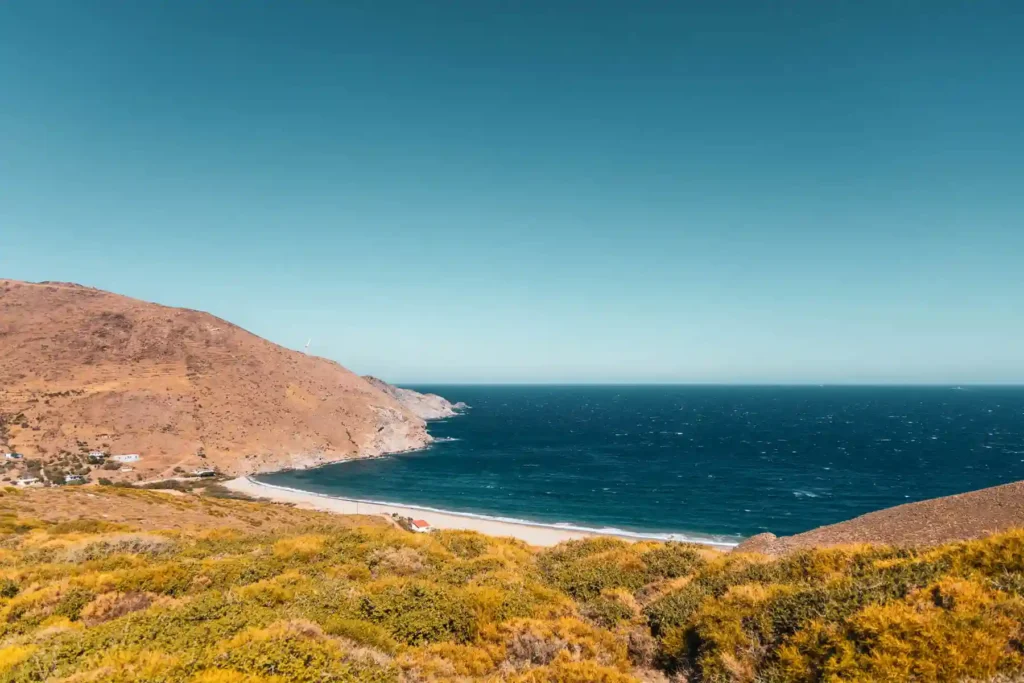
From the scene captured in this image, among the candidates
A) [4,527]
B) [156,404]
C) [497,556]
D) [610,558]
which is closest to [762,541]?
[610,558]

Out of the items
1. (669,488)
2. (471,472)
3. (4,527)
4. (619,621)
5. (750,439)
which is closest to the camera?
(619,621)

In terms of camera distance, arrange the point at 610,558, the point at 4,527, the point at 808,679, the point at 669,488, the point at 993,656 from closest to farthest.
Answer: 1. the point at 993,656
2. the point at 808,679
3. the point at 610,558
4. the point at 4,527
5. the point at 669,488

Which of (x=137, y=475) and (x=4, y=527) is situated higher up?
(x=4, y=527)

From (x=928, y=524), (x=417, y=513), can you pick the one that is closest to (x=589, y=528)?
(x=417, y=513)

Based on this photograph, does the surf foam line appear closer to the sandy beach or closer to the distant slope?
the sandy beach

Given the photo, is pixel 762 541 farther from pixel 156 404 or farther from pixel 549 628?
pixel 156 404

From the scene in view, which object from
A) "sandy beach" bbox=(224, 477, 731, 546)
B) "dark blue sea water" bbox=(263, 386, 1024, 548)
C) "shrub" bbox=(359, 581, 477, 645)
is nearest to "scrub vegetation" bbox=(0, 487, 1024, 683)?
"shrub" bbox=(359, 581, 477, 645)

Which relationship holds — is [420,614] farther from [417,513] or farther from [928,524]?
[417,513]
